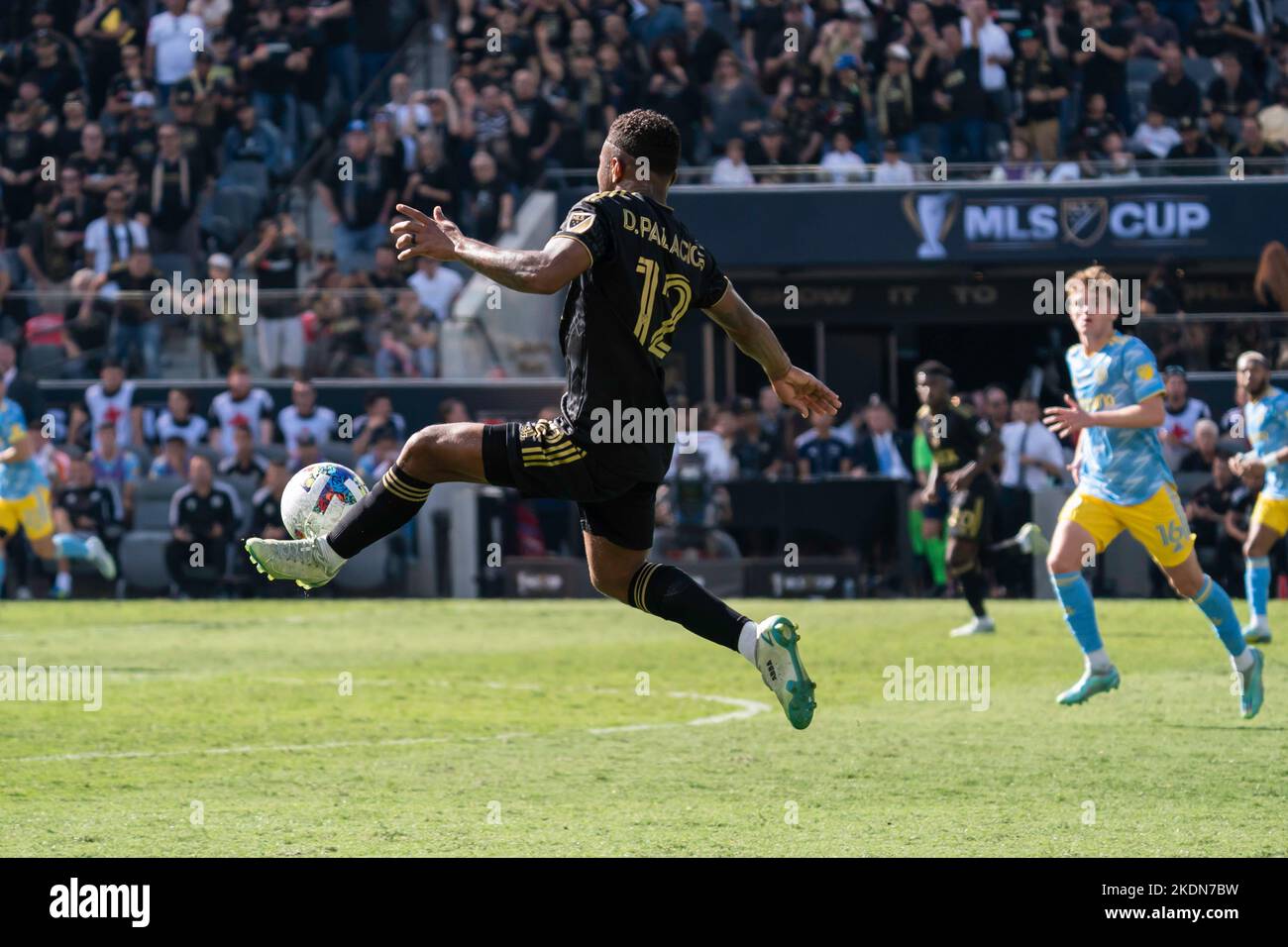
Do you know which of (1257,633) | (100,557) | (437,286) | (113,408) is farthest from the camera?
(437,286)

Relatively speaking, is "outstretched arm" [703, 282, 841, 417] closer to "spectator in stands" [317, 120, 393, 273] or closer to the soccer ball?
the soccer ball

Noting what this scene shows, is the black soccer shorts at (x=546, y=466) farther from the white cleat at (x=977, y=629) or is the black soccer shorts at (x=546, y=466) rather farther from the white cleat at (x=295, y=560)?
the white cleat at (x=977, y=629)

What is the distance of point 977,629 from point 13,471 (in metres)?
8.73

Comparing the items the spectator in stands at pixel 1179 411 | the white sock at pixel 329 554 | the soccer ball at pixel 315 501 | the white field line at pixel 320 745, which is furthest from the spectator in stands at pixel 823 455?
the white sock at pixel 329 554

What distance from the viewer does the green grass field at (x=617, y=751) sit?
23.9 feet

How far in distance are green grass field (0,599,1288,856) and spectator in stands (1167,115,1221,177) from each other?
738 cm

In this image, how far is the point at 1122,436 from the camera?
1107 cm

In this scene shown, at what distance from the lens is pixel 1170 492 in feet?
36.1

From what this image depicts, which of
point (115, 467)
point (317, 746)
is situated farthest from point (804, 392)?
point (115, 467)

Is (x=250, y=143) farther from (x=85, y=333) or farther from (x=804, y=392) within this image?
(x=804, y=392)

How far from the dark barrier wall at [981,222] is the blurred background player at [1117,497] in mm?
11413
